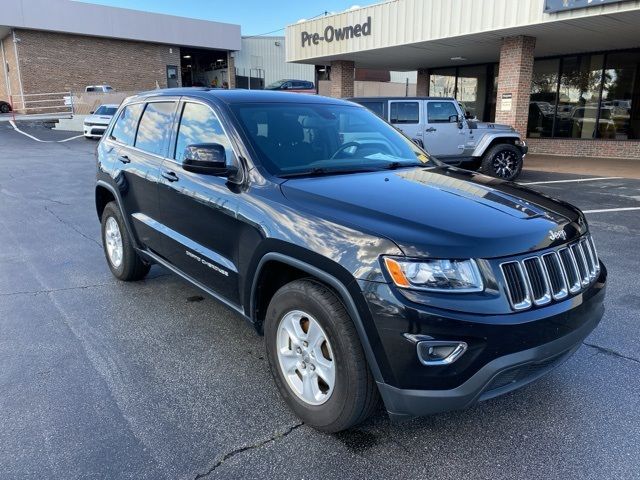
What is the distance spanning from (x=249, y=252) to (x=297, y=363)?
0.72m

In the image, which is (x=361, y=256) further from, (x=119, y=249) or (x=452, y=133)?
(x=452, y=133)

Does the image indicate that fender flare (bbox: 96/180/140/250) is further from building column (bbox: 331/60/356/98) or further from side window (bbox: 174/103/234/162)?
building column (bbox: 331/60/356/98)

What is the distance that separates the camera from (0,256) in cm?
603

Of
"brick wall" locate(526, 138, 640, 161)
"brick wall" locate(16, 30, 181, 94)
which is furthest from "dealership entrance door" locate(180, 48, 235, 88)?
"brick wall" locate(526, 138, 640, 161)

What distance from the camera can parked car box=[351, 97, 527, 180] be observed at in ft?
36.5

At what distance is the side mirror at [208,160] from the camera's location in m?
3.13

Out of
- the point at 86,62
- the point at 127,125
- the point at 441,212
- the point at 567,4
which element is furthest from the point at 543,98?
the point at 86,62

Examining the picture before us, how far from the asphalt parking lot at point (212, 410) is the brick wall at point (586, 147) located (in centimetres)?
1344

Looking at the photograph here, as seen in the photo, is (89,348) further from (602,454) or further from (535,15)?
(535,15)

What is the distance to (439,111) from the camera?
11.4m

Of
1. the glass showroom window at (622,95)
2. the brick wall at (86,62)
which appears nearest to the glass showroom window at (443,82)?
the glass showroom window at (622,95)

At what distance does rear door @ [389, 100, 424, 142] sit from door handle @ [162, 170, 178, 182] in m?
7.92

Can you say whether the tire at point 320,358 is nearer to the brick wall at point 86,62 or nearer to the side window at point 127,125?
the side window at point 127,125

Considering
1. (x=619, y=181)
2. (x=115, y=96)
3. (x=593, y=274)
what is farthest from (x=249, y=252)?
(x=115, y=96)
